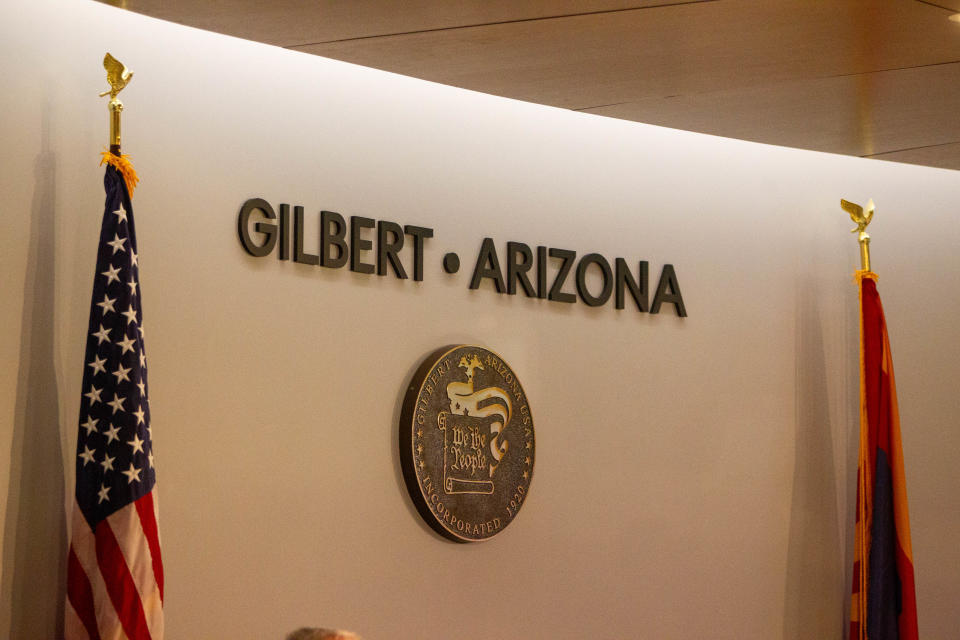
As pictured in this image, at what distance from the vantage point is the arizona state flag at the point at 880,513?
5113 mm

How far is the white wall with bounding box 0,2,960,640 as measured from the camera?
3.85 metres

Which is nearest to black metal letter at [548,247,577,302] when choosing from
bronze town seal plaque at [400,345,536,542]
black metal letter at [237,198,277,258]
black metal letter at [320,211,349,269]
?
bronze town seal plaque at [400,345,536,542]

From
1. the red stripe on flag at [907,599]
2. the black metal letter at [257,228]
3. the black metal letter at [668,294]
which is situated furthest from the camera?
the black metal letter at [668,294]

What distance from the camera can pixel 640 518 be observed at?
5.01 m

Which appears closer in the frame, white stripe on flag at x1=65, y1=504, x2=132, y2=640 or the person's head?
the person's head

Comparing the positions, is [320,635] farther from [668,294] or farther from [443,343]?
[668,294]

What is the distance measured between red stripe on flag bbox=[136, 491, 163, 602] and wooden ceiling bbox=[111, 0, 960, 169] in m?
1.59

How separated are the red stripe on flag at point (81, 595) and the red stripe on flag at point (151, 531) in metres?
0.20

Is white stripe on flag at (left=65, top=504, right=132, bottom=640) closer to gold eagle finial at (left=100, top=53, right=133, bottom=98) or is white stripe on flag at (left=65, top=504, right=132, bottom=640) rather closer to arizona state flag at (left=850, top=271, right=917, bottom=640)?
gold eagle finial at (left=100, top=53, right=133, bottom=98)

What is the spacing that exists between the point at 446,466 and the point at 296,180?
1210 mm

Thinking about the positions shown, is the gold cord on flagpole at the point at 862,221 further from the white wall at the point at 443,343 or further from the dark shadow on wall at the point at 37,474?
the dark shadow on wall at the point at 37,474

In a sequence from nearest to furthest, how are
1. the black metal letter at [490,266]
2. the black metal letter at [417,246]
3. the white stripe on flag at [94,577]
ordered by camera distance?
the white stripe on flag at [94,577]
the black metal letter at [417,246]
the black metal letter at [490,266]

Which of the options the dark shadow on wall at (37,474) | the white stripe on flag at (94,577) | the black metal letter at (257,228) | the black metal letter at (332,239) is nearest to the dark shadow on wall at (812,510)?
the black metal letter at (332,239)

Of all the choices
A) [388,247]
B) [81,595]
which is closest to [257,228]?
[388,247]
